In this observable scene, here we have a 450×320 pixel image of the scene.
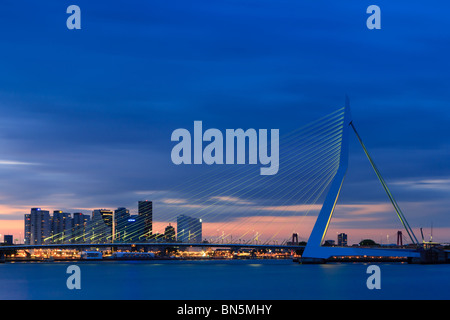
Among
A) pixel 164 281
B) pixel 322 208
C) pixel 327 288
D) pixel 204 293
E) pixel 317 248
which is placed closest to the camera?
pixel 204 293

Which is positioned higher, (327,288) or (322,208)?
(322,208)

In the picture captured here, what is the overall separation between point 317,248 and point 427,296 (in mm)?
26028

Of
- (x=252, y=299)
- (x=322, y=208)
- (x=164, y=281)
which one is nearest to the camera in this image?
(x=252, y=299)

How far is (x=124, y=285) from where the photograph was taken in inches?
2203

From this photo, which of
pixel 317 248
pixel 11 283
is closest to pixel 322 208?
pixel 317 248

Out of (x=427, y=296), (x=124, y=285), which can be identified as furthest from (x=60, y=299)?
(x=427, y=296)

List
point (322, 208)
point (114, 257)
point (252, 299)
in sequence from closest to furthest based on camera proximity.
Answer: point (252, 299), point (322, 208), point (114, 257)

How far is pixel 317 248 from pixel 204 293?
86.4 ft
